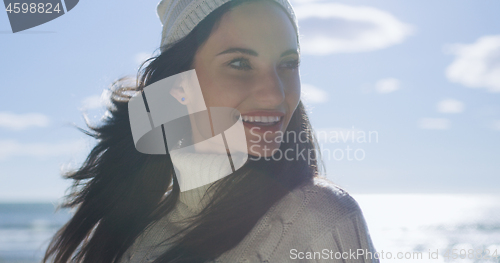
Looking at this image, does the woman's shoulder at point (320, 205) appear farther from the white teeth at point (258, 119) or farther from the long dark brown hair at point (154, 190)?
the white teeth at point (258, 119)

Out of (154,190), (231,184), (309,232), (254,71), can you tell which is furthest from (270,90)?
(154,190)

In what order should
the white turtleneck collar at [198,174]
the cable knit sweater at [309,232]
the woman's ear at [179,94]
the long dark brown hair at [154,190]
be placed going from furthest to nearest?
the woman's ear at [179,94] → the white turtleneck collar at [198,174] → the long dark brown hair at [154,190] → the cable knit sweater at [309,232]

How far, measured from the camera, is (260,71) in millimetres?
1585

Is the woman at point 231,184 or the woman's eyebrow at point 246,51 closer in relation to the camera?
the woman at point 231,184

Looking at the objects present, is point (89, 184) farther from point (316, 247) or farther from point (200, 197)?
point (316, 247)

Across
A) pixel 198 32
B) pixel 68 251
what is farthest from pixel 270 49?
pixel 68 251

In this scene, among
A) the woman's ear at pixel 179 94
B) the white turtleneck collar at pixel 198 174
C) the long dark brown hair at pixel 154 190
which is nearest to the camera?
the long dark brown hair at pixel 154 190

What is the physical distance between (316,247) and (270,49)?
825 mm

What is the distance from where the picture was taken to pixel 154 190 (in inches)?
80.2

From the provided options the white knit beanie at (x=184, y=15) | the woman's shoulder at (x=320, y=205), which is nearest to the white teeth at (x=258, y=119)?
the woman's shoulder at (x=320, y=205)

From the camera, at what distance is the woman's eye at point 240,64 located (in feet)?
5.22

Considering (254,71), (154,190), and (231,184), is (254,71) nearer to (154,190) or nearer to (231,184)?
(231,184)

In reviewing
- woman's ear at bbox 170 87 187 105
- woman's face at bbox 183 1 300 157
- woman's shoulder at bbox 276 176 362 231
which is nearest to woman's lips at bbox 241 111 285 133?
woman's face at bbox 183 1 300 157

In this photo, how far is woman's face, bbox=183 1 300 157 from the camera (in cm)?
157
